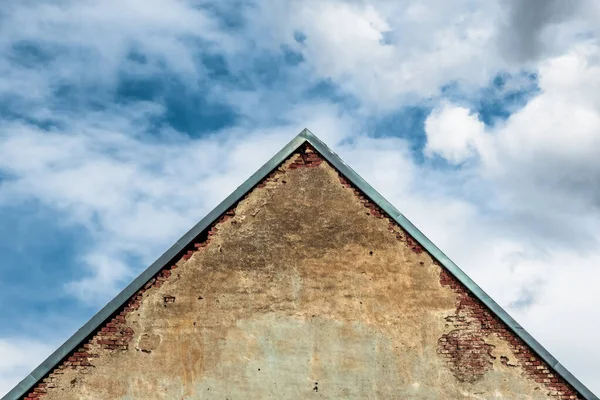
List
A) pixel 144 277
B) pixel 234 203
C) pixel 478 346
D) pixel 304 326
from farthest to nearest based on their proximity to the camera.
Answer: pixel 234 203 < pixel 144 277 < pixel 304 326 < pixel 478 346

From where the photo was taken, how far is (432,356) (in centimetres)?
877

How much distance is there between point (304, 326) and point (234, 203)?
210cm

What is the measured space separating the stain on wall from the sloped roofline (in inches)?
4.6

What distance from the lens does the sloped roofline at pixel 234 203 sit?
8.53m

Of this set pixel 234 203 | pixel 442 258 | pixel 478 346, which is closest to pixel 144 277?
pixel 234 203

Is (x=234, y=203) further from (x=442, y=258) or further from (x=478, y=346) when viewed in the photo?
(x=478, y=346)

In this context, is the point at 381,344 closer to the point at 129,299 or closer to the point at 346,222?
the point at 346,222

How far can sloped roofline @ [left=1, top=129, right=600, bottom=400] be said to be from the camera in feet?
28.0

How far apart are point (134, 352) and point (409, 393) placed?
3858 mm

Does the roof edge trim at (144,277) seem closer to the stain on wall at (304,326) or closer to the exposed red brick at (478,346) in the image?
the stain on wall at (304,326)

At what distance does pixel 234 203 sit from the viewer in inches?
371

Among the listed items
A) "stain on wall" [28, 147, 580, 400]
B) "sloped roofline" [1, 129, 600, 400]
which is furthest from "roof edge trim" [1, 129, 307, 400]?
"stain on wall" [28, 147, 580, 400]

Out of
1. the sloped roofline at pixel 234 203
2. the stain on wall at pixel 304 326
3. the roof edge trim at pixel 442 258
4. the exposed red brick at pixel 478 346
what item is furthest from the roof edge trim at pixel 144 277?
the exposed red brick at pixel 478 346

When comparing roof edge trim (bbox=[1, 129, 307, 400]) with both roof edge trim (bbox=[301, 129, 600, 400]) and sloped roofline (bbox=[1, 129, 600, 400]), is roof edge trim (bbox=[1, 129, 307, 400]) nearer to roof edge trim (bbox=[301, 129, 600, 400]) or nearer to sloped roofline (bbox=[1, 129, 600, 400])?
sloped roofline (bbox=[1, 129, 600, 400])
